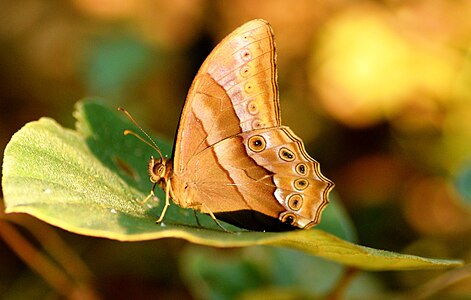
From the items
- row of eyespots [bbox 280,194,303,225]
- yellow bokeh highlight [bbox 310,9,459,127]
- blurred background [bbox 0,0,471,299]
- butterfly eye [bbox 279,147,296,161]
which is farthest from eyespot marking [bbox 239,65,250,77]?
yellow bokeh highlight [bbox 310,9,459,127]

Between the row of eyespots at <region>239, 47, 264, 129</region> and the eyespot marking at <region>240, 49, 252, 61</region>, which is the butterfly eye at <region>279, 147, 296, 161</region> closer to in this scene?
the row of eyespots at <region>239, 47, 264, 129</region>

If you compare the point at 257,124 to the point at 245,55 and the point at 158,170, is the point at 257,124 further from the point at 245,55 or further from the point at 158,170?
the point at 158,170

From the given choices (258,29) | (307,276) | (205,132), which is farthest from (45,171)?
(307,276)

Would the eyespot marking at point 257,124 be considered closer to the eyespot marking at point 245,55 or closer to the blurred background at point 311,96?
the eyespot marking at point 245,55

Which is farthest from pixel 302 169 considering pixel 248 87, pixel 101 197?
pixel 101 197

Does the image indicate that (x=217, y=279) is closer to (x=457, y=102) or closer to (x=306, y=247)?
(x=306, y=247)

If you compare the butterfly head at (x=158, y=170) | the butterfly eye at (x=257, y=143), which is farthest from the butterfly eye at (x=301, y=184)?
the butterfly head at (x=158, y=170)
